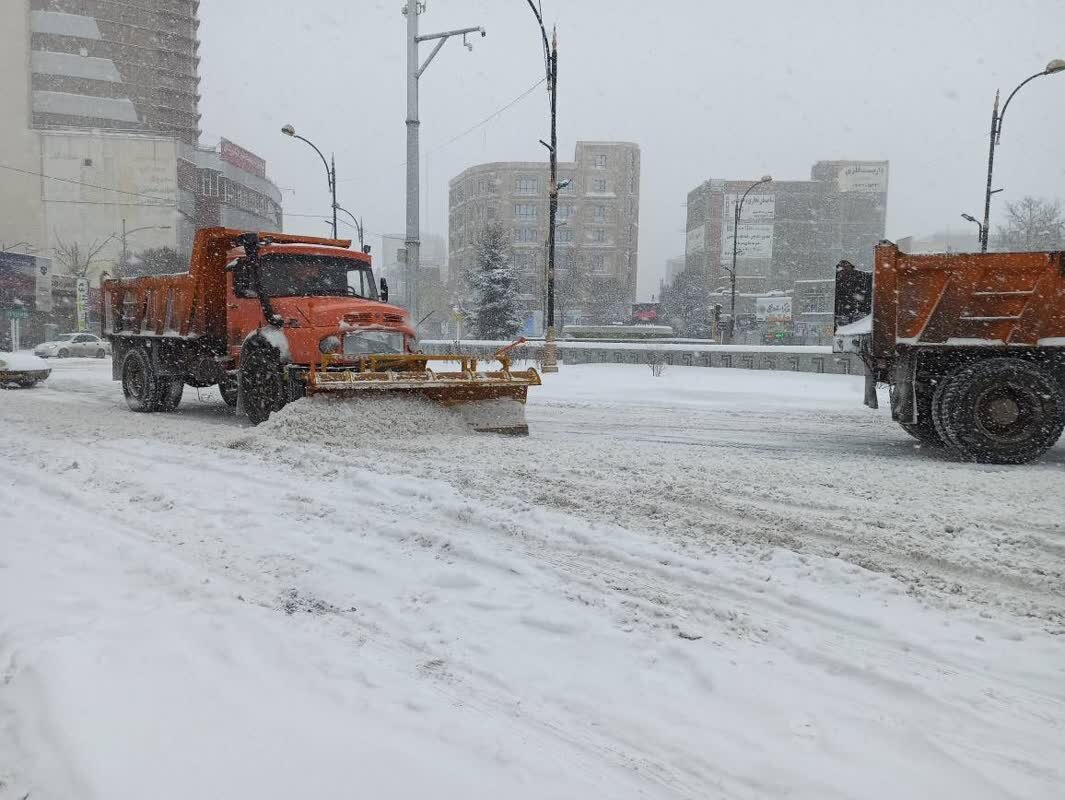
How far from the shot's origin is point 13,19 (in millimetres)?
90500

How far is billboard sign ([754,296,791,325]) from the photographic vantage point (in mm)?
81625

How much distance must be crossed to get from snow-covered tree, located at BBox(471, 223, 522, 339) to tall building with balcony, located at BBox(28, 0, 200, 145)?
255ft

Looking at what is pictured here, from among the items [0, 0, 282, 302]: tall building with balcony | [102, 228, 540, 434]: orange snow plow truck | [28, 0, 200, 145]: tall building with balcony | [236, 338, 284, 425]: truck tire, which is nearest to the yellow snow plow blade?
[102, 228, 540, 434]: orange snow plow truck

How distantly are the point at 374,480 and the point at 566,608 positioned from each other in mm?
2813

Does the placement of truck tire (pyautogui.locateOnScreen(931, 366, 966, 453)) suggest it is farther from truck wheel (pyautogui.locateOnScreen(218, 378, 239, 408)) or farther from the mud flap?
truck wheel (pyautogui.locateOnScreen(218, 378, 239, 408))

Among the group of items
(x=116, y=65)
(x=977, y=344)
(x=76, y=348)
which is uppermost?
(x=116, y=65)

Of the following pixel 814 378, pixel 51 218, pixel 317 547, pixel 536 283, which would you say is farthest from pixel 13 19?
pixel 317 547

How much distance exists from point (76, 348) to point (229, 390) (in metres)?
34.2

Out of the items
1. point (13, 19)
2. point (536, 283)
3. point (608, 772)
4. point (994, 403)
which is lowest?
point (608, 772)

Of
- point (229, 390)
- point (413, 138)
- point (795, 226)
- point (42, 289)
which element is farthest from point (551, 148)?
point (795, 226)

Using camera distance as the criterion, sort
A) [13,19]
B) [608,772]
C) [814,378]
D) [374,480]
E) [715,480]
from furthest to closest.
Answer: [13,19] → [814,378] → [715,480] → [374,480] → [608,772]

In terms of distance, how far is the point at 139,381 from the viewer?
12.2m

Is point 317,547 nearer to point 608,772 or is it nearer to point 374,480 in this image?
point 374,480

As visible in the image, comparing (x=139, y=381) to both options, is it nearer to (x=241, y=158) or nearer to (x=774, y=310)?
(x=774, y=310)
